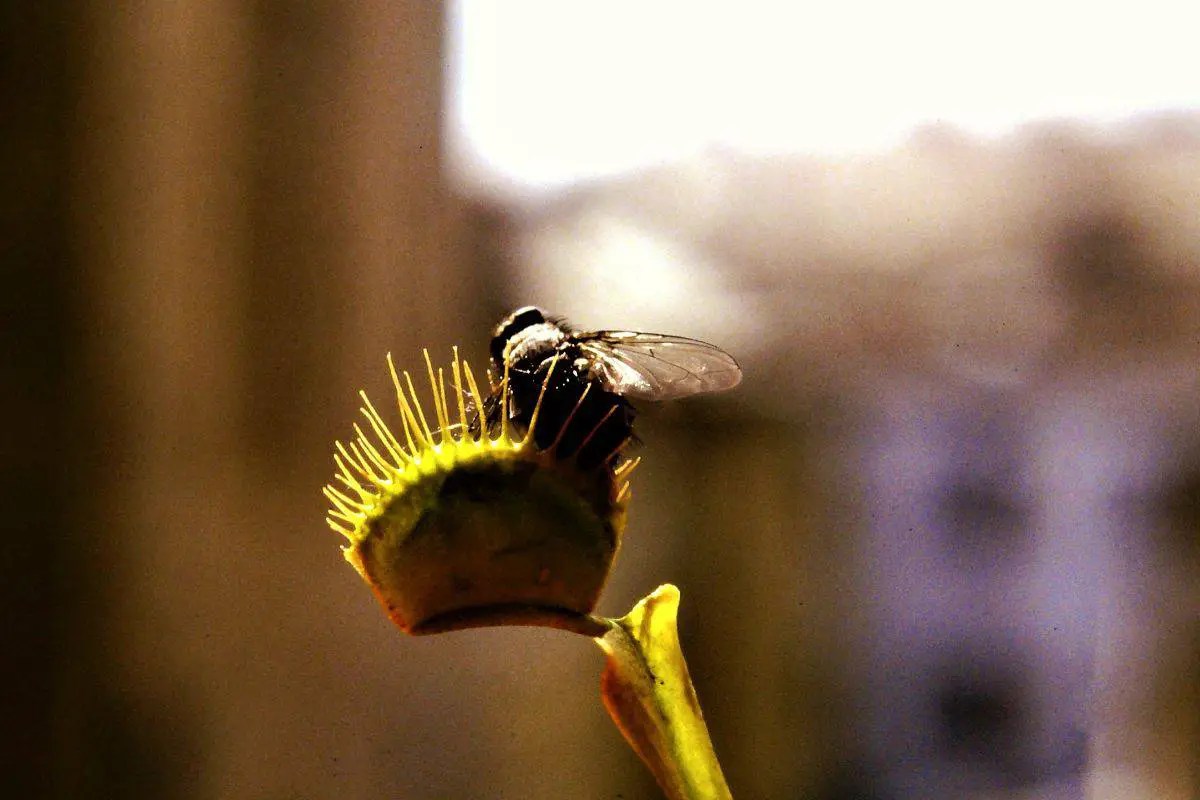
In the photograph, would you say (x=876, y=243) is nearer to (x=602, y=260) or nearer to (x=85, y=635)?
(x=602, y=260)

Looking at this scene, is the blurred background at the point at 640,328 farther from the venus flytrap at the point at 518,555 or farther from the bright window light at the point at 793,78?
the venus flytrap at the point at 518,555

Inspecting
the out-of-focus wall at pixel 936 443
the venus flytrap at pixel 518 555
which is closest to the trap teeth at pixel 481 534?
the venus flytrap at pixel 518 555

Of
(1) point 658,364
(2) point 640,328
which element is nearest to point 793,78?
(2) point 640,328

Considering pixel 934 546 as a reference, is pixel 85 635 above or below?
below

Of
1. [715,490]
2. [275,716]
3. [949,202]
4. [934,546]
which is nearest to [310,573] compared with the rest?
[275,716]

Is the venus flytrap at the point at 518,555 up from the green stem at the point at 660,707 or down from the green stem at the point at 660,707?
up
